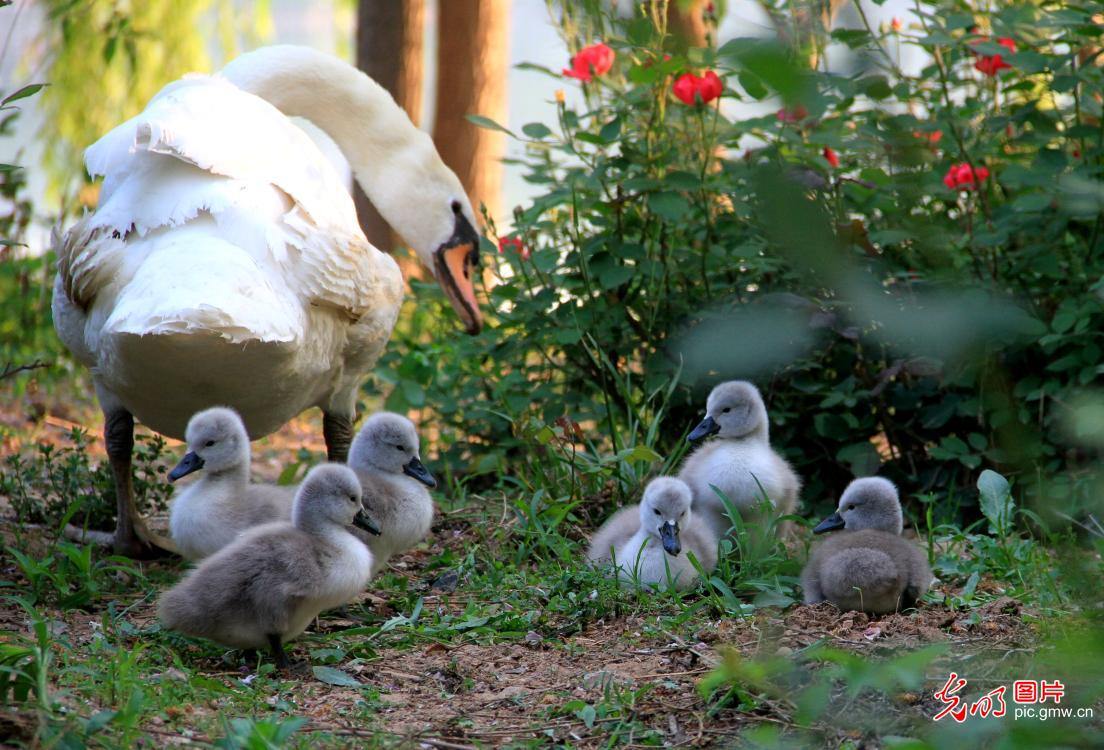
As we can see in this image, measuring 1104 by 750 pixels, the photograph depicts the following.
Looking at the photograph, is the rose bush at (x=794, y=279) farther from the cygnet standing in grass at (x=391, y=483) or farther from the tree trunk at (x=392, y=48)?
the tree trunk at (x=392, y=48)

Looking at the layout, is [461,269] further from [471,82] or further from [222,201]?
[471,82]

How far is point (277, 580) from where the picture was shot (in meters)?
3.41

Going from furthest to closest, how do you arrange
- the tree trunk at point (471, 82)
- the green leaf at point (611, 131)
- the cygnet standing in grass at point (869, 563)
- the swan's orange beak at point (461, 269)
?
the tree trunk at point (471, 82) < the swan's orange beak at point (461, 269) < the green leaf at point (611, 131) < the cygnet standing in grass at point (869, 563)

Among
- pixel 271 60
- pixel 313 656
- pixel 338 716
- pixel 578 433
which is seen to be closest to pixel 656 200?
pixel 578 433

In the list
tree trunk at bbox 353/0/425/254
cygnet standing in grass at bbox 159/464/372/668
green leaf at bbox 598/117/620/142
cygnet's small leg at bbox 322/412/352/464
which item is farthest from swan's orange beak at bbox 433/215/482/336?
tree trunk at bbox 353/0/425/254

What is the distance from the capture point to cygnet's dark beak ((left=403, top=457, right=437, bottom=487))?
4382mm

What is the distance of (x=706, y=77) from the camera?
16.7 ft

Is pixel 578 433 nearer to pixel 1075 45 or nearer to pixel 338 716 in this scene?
pixel 338 716

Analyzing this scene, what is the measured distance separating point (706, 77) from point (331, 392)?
2.16m

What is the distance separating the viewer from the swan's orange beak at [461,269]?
6.37 metres

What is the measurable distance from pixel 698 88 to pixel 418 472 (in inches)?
82.2

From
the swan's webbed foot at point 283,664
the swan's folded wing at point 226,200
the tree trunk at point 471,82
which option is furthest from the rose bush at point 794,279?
the tree trunk at point 471,82

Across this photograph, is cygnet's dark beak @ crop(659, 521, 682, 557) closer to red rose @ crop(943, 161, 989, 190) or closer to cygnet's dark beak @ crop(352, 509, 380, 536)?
cygnet's dark beak @ crop(352, 509, 380, 536)

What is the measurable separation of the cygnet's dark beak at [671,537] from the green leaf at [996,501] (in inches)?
52.6
